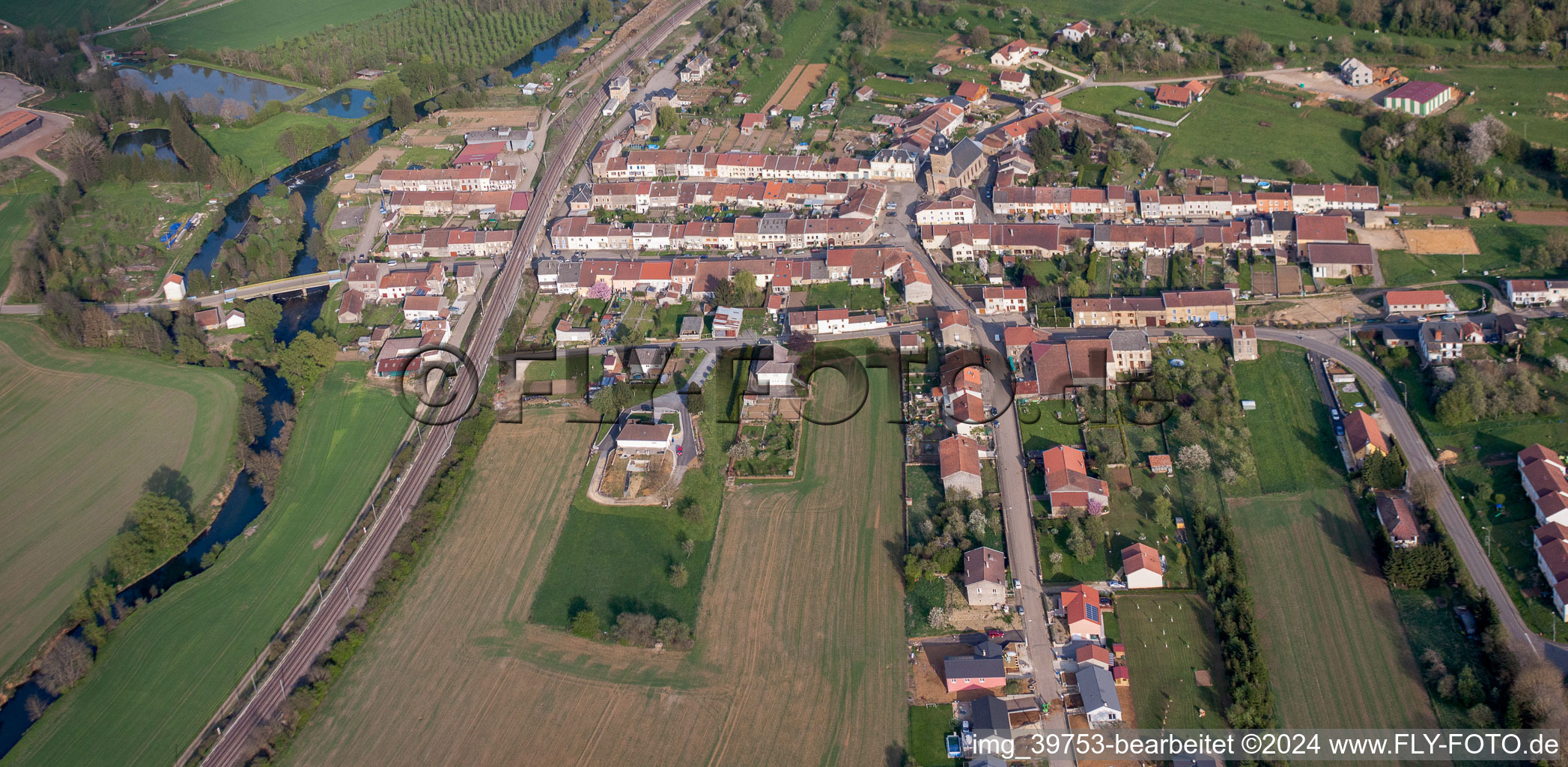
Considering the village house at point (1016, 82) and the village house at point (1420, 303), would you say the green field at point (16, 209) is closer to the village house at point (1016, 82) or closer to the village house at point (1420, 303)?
the village house at point (1016, 82)

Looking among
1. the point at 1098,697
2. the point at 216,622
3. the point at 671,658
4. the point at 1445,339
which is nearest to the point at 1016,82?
the point at 1445,339

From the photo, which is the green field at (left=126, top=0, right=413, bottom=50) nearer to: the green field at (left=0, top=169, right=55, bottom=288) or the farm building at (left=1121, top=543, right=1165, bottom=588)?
the green field at (left=0, top=169, right=55, bottom=288)

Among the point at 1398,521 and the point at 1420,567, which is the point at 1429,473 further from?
the point at 1420,567

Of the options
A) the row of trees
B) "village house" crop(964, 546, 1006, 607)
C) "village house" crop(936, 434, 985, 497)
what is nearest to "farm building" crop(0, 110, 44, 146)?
"village house" crop(936, 434, 985, 497)

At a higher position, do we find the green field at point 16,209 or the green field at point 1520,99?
the green field at point 16,209

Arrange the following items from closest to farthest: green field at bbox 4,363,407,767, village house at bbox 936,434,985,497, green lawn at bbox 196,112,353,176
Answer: green field at bbox 4,363,407,767
village house at bbox 936,434,985,497
green lawn at bbox 196,112,353,176

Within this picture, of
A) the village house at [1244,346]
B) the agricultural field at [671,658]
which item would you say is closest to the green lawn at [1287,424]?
the village house at [1244,346]

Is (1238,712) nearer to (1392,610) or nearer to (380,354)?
(1392,610)

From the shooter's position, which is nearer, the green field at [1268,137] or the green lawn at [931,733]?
the green lawn at [931,733]
